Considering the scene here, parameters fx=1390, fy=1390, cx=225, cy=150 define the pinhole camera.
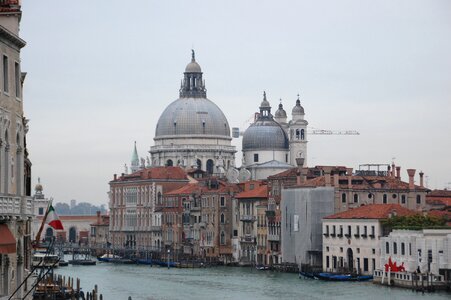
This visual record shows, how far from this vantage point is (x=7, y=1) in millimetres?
19109

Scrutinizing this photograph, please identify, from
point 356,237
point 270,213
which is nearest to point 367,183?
point 356,237

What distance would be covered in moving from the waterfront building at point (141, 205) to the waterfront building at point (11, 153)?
68.1 meters

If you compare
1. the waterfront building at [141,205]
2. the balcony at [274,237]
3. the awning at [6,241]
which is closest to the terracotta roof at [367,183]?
the balcony at [274,237]

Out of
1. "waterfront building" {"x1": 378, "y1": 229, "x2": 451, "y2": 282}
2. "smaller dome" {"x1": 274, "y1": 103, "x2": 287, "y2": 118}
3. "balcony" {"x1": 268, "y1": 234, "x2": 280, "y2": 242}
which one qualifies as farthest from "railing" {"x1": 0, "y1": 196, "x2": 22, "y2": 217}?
"smaller dome" {"x1": 274, "y1": 103, "x2": 287, "y2": 118}

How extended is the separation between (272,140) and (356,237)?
1794 inches

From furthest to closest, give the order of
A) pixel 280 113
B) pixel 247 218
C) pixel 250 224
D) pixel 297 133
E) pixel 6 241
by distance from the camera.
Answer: pixel 280 113 → pixel 297 133 → pixel 247 218 → pixel 250 224 → pixel 6 241

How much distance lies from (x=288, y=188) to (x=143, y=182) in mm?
30805

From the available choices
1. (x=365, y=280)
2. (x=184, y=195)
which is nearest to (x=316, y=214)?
(x=365, y=280)

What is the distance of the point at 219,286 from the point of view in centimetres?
5053

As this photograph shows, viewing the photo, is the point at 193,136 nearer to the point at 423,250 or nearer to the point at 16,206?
the point at 423,250

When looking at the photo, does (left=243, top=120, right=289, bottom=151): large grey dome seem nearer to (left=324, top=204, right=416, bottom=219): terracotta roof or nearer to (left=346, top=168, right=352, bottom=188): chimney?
(left=346, top=168, right=352, bottom=188): chimney

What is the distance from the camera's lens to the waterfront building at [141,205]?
91125 mm

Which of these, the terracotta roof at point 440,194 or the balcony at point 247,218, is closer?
the terracotta roof at point 440,194

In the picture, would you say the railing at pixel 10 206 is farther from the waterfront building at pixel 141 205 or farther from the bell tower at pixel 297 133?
the bell tower at pixel 297 133
